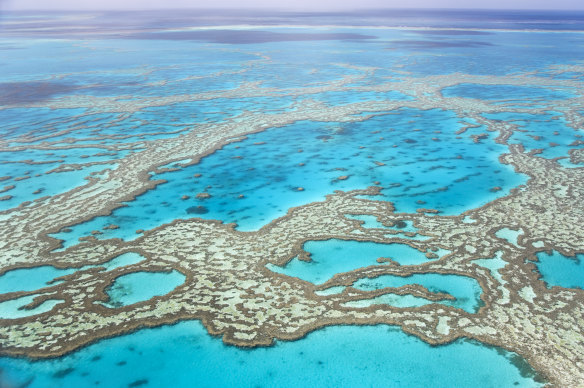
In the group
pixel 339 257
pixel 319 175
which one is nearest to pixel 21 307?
pixel 339 257

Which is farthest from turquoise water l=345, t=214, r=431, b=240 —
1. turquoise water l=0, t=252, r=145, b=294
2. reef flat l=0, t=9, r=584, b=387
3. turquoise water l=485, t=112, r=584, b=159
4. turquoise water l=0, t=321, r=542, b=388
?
turquoise water l=485, t=112, r=584, b=159

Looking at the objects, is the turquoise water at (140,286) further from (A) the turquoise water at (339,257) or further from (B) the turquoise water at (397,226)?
(B) the turquoise water at (397,226)

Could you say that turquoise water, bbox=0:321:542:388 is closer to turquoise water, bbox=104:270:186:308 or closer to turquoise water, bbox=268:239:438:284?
turquoise water, bbox=104:270:186:308

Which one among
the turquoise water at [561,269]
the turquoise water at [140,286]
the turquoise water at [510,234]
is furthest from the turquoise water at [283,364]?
the turquoise water at [510,234]

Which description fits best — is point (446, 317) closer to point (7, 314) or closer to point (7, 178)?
point (7, 314)

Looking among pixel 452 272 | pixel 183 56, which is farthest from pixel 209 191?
pixel 183 56

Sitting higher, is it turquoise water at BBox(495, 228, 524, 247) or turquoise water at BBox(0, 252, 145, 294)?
turquoise water at BBox(495, 228, 524, 247)
